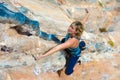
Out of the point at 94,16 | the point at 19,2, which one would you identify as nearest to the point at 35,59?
the point at 19,2

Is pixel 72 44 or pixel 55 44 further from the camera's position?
pixel 55 44

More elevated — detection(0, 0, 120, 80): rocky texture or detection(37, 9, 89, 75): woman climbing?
detection(37, 9, 89, 75): woman climbing

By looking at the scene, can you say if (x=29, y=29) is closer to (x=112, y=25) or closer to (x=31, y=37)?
(x=31, y=37)

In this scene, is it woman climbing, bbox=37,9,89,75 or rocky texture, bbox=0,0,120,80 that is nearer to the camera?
woman climbing, bbox=37,9,89,75

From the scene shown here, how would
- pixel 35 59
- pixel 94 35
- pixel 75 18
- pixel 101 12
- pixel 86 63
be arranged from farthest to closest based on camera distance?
pixel 101 12 → pixel 75 18 → pixel 94 35 → pixel 86 63 → pixel 35 59

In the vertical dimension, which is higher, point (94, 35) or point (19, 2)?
point (19, 2)

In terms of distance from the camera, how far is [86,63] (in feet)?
32.5

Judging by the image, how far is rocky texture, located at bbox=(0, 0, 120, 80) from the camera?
841 centimetres

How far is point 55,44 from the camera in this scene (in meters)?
9.12

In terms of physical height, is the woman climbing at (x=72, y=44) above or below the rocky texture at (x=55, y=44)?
above

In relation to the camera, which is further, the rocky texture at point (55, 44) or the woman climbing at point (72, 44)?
the rocky texture at point (55, 44)

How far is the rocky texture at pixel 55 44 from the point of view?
27.6 ft

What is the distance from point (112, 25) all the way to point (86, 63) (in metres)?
4.03

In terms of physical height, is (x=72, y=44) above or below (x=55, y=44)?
above
